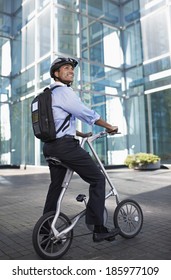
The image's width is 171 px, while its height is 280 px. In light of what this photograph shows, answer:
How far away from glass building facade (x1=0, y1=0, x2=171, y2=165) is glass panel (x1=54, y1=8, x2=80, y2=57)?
4 centimetres

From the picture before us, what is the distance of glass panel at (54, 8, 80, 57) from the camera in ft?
47.0

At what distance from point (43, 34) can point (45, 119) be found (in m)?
13.9

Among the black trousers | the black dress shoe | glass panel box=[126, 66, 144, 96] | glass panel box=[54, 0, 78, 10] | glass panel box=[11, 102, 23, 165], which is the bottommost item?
the black dress shoe

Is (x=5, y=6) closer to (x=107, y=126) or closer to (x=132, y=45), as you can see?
(x=132, y=45)

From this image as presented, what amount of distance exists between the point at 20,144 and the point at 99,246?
14569mm

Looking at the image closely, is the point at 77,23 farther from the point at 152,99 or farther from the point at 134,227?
the point at 134,227

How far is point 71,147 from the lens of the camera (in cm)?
270

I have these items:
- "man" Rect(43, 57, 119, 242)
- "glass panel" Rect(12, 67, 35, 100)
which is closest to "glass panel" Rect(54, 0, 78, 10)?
"glass panel" Rect(12, 67, 35, 100)

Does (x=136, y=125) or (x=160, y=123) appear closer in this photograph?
(x=160, y=123)

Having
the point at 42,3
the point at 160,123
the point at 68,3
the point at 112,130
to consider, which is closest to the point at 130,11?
the point at 68,3

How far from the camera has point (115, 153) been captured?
16125 millimetres

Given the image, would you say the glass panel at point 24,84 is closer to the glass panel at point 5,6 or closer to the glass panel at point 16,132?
the glass panel at point 16,132

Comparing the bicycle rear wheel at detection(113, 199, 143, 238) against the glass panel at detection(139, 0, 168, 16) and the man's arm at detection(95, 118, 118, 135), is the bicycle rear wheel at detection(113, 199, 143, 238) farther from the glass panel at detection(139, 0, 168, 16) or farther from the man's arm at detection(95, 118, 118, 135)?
the glass panel at detection(139, 0, 168, 16)

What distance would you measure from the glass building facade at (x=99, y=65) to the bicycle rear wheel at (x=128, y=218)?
10.6 m
